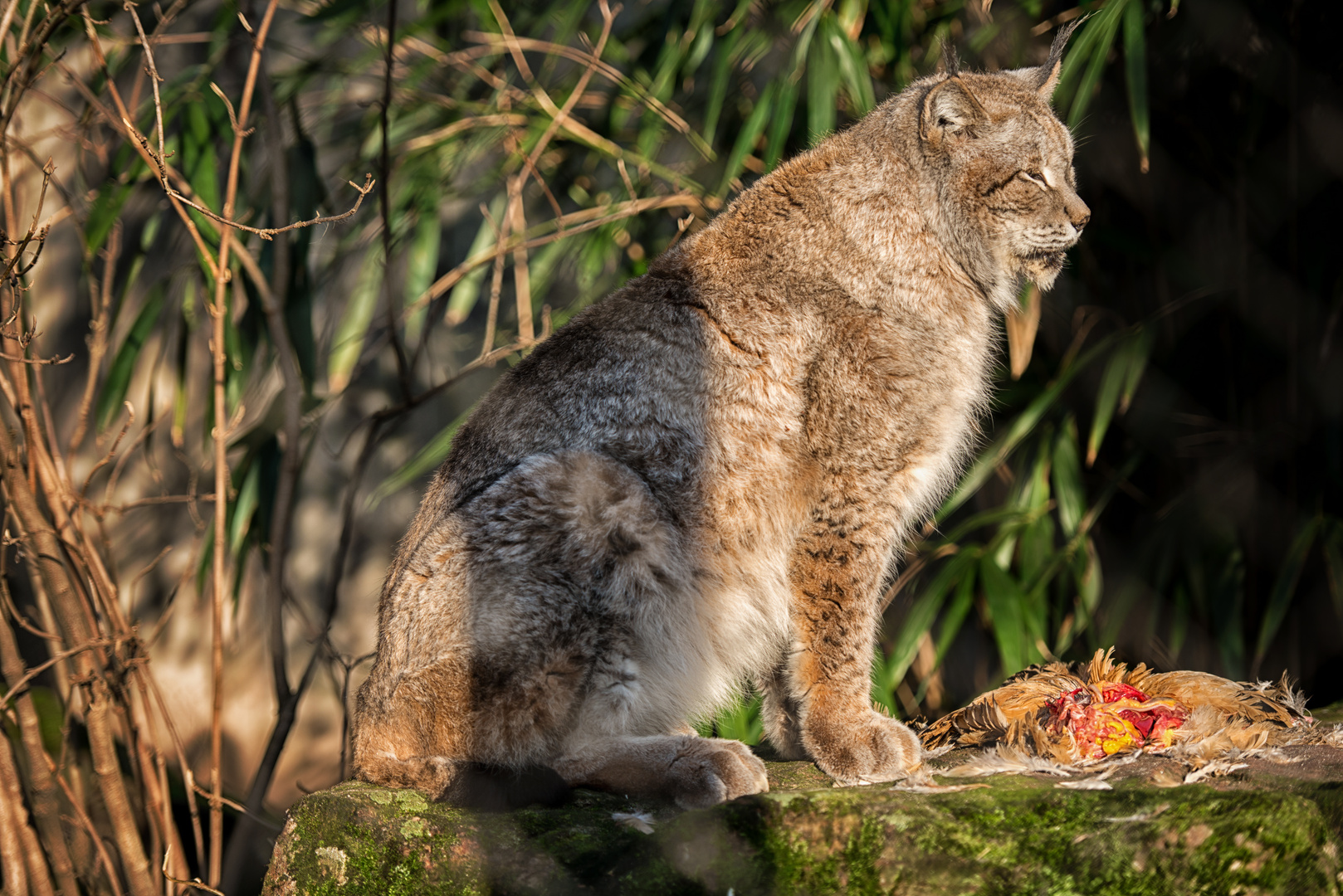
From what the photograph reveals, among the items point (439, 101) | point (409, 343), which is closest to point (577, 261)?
point (439, 101)

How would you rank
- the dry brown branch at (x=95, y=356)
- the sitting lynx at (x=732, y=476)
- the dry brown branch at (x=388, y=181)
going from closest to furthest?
the sitting lynx at (x=732, y=476) → the dry brown branch at (x=95, y=356) → the dry brown branch at (x=388, y=181)

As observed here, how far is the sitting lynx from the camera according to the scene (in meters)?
1.85

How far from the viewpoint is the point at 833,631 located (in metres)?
2.12

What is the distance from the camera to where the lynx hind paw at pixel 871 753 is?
6.46ft

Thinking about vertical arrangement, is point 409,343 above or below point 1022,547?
above

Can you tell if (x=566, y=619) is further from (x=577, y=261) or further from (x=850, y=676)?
(x=577, y=261)

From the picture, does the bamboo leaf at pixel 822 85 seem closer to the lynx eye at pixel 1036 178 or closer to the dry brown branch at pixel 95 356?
the lynx eye at pixel 1036 178

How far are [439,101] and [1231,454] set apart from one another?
10.1 feet

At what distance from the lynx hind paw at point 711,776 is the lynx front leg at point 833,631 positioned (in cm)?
30

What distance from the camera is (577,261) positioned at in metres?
3.96

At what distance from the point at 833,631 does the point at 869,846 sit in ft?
2.49

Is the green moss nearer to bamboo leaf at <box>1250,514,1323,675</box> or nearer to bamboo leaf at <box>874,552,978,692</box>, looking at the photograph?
bamboo leaf at <box>874,552,978,692</box>

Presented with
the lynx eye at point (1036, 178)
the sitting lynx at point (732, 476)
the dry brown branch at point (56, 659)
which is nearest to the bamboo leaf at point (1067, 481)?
the sitting lynx at point (732, 476)

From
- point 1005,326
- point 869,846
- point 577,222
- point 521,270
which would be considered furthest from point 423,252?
point 869,846
